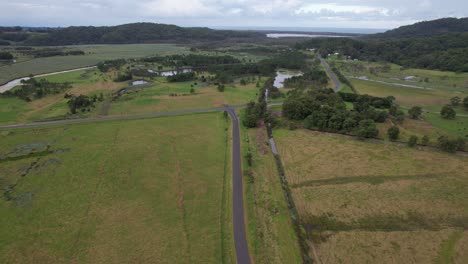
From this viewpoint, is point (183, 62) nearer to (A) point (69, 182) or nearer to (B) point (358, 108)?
(B) point (358, 108)

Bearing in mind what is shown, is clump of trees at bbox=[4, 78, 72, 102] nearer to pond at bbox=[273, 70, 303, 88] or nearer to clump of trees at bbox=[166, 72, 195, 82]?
clump of trees at bbox=[166, 72, 195, 82]

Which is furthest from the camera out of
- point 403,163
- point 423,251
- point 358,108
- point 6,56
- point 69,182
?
point 6,56

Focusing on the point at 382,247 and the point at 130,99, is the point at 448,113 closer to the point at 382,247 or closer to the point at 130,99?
the point at 382,247

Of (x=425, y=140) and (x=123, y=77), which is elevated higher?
(x=123, y=77)

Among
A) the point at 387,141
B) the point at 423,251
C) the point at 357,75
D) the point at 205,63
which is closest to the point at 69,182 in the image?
the point at 423,251

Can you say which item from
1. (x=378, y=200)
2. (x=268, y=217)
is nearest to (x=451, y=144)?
(x=378, y=200)

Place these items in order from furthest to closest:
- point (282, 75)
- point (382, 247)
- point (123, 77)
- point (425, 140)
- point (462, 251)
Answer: point (282, 75) < point (123, 77) < point (425, 140) < point (382, 247) < point (462, 251)
